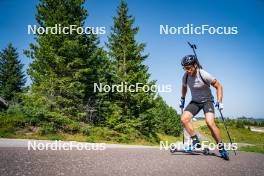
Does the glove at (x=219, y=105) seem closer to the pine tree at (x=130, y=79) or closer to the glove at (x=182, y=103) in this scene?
the glove at (x=182, y=103)

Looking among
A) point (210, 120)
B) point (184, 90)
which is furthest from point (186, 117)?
point (184, 90)

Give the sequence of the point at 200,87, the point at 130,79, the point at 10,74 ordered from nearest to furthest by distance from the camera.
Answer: the point at 200,87, the point at 130,79, the point at 10,74

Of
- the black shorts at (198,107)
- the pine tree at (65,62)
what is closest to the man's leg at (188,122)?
the black shorts at (198,107)

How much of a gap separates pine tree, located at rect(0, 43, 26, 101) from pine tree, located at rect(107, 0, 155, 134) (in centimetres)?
2872

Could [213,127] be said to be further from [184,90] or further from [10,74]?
[10,74]

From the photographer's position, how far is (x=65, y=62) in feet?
75.9

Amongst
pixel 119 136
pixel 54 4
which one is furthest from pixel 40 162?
pixel 54 4

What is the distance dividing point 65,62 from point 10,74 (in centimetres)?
3349

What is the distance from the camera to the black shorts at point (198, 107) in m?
6.45

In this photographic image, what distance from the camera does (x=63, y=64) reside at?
22.6 m

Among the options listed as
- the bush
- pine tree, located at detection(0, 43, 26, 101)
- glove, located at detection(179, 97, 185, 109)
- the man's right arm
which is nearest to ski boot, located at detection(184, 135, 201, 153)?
glove, located at detection(179, 97, 185, 109)

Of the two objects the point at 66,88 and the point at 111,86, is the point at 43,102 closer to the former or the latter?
the point at 66,88

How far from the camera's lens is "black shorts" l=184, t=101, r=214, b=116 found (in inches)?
254

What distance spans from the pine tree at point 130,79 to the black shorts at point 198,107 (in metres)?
18.9
